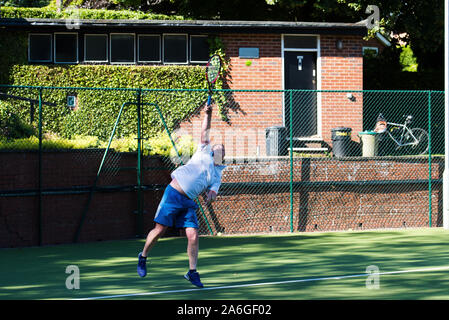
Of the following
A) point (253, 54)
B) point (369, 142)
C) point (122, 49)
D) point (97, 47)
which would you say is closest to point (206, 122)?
point (369, 142)

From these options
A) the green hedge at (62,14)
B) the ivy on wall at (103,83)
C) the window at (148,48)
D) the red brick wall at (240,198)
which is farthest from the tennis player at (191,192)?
the green hedge at (62,14)

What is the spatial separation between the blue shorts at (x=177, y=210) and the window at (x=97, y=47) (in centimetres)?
1307

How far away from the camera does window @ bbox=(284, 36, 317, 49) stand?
70.2 ft

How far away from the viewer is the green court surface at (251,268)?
8.42 meters

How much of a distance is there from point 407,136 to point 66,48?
10178 mm

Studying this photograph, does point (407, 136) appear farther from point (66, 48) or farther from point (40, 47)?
point (40, 47)

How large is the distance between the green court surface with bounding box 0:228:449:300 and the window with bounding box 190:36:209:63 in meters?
8.33

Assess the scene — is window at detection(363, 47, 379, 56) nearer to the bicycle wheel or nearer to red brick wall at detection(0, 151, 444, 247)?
the bicycle wheel

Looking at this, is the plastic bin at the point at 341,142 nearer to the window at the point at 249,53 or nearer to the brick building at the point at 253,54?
the brick building at the point at 253,54

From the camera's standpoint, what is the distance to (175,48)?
21.3m

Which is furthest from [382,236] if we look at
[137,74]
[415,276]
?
[137,74]

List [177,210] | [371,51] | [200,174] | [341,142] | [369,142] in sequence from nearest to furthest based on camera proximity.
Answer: [200,174], [177,210], [369,142], [341,142], [371,51]

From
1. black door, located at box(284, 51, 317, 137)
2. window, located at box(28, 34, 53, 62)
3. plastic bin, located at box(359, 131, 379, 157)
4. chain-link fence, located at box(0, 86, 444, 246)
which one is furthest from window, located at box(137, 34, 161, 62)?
plastic bin, located at box(359, 131, 379, 157)
